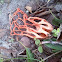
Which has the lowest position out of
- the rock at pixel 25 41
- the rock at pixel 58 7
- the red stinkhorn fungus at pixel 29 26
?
the rock at pixel 25 41

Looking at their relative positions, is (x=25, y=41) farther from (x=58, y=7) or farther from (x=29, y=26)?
(x=58, y=7)

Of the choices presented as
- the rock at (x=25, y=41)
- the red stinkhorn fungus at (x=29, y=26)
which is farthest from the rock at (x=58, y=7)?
the rock at (x=25, y=41)

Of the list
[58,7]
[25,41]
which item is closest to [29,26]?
[25,41]

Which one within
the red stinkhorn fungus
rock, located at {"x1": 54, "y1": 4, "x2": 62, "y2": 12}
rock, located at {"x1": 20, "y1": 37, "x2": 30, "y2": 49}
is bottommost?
rock, located at {"x1": 20, "y1": 37, "x2": 30, "y2": 49}

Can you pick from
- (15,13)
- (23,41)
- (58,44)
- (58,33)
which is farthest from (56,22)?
(15,13)

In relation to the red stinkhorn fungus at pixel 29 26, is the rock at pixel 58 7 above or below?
above

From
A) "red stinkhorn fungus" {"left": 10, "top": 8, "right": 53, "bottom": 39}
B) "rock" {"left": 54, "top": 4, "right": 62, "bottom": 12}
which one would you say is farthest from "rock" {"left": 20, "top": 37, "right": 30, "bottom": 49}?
"rock" {"left": 54, "top": 4, "right": 62, "bottom": 12}

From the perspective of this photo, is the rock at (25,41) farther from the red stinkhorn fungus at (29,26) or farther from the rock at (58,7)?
the rock at (58,7)

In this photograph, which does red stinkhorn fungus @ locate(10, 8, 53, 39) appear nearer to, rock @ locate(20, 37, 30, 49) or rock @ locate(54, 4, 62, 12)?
rock @ locate(20, 37, 30, 49)
